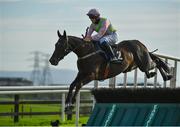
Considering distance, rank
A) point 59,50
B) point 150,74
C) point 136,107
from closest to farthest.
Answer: point 136,107, point 59,50, point 150,74

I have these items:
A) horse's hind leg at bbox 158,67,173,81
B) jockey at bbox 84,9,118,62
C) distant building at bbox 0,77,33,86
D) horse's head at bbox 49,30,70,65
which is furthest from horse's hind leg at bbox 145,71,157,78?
distant building at bbox 0,77,33,86

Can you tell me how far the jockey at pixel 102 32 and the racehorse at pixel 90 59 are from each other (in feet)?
0.40

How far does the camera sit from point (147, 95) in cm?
841

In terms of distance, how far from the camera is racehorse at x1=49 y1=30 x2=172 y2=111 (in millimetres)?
11719

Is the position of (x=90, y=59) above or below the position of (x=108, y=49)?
below

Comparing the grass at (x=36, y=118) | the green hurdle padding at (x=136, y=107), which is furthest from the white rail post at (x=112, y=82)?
the green hurdle padding at (x=136, y=107)

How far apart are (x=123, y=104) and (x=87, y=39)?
3588 mm

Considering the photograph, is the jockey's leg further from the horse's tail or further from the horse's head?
the horse's tail

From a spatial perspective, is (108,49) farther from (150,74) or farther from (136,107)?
(136,107)

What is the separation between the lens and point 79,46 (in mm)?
11977

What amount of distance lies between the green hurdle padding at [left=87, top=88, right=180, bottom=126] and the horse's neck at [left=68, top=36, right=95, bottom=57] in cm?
304

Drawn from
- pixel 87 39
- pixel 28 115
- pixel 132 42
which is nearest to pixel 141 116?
pixel 87 39

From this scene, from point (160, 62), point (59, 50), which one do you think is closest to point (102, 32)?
point (59, 50)

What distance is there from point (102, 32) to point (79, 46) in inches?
17.8
